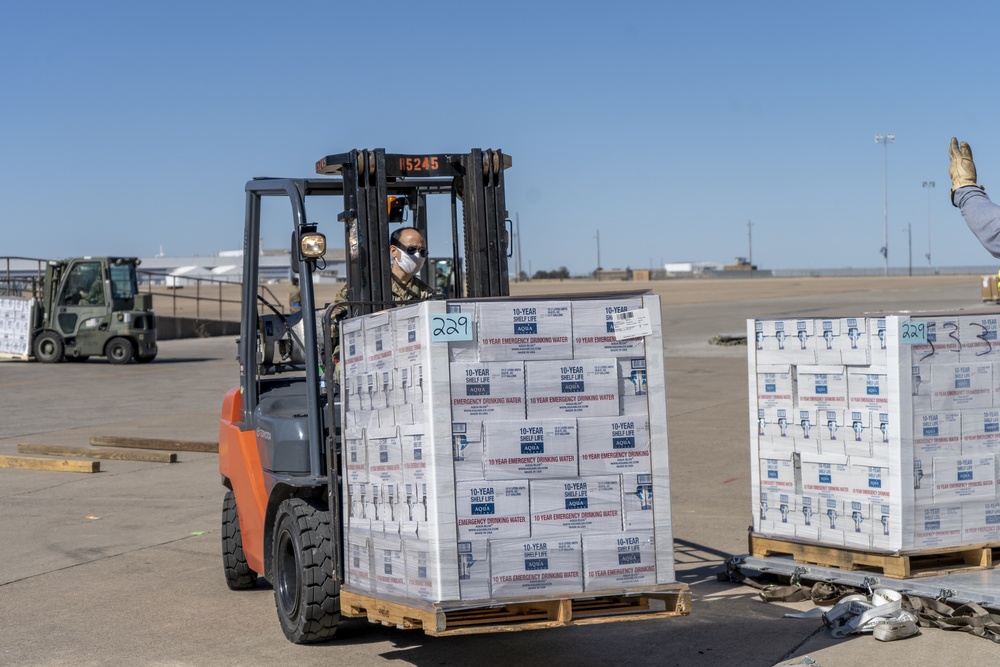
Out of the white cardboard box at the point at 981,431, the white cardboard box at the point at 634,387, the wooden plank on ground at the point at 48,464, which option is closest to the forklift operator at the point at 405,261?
the white cardboard box at the point at 634,387

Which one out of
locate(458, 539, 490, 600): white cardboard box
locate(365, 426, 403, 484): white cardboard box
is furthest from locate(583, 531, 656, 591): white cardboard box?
locate(365, 426, 403, 484): white cardboard box

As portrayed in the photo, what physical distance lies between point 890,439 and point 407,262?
289cm

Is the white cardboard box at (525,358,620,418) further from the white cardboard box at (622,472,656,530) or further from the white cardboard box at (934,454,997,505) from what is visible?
the white cardboard box at (934,454,997,505)

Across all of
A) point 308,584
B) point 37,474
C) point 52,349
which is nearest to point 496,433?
point 308,584

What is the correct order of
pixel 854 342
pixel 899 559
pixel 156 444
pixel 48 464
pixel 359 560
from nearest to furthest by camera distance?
pixel 359 560 → pixel 899 559 → pixel 854 342 → pixel 48 464 → pixel 156 444

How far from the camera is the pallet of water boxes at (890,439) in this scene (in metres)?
6.50

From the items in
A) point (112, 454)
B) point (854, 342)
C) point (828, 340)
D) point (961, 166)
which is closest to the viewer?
point (961, 166)

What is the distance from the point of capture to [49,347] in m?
28.8

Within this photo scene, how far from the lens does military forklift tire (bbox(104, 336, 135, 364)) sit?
2789 centimetres

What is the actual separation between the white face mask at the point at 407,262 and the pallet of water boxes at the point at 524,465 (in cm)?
133

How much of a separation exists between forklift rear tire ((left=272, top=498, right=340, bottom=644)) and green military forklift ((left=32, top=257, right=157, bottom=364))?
23161 millimetres

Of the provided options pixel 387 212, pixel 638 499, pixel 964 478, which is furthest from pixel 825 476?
pixel 387 212

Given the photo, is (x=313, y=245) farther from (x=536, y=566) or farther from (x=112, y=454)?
(x=112, y=454)

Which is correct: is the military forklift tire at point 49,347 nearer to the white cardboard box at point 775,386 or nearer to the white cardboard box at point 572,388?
the white cardboard box at point 775,386
